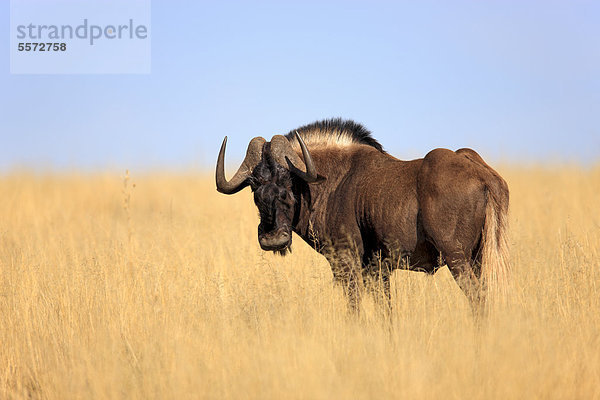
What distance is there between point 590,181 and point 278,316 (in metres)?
11.8

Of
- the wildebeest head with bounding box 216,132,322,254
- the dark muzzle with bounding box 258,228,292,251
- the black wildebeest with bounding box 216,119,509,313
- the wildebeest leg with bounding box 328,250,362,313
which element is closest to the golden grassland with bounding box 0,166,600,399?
the wildebeest leg with bounding box 328,250,362,313

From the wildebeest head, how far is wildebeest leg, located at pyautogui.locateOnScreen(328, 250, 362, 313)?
54cm

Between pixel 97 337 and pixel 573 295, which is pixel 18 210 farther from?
pixel 573 295

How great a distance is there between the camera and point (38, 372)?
4906 mm

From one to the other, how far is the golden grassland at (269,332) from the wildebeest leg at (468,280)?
16 centimetres

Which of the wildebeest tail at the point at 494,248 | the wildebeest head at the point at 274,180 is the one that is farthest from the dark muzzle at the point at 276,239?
the wildebeest tail at the point at 494,248

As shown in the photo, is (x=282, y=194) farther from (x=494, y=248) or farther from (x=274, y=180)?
(x=494, y=248)

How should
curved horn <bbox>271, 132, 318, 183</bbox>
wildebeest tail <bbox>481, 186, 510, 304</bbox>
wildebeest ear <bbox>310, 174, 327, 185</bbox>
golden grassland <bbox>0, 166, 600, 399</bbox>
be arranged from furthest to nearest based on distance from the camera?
wildebeest ear <bbox>310, 174, 327, 185</bbox> < curved horn <bbox>271, 132, 318, 183</bbox> < wildebeest tail <bbox>481, 186, 510, 304</bbox> < golden grassland <bbox>0, 166, 600, 399</bbox>

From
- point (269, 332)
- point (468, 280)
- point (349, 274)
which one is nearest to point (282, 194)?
point (349, 274)

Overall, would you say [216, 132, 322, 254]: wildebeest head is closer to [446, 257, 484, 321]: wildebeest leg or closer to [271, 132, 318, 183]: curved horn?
[271, 132, 318, 183]: curved horn

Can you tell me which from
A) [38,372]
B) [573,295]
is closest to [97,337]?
[38,372]

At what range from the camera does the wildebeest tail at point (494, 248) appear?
203 inches

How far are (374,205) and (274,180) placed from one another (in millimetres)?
1055

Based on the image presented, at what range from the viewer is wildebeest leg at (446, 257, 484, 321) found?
17.0 feet
